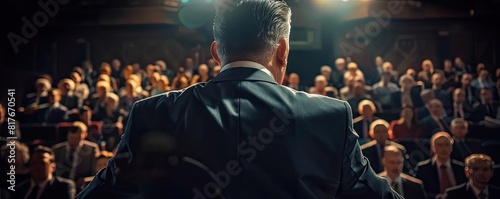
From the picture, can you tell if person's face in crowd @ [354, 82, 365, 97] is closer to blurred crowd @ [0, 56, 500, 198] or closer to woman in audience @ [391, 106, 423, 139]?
blurred crowd @ [0, 56, 500, 198]

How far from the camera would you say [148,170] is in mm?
1269

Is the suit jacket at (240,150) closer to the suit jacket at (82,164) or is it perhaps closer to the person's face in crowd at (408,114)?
the suit jacket at (82,164)

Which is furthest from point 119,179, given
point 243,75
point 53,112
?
point 53,112

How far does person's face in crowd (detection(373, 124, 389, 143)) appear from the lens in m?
6.52

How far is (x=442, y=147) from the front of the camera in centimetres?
629

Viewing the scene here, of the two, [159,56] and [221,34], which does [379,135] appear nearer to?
[221,34]

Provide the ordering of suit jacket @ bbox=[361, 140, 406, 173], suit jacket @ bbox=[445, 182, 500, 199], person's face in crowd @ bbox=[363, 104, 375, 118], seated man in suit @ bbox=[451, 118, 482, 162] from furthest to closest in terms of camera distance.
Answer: person's face in crowd @ bbox=[363, 104, 375, 118] < seated man in suit @ bbox=[451, 118, 482, 162] < suit jacket @ bbox=[361, 140, 406, 173] < suit jacket @ bbox=[445, 182, 500, 199]

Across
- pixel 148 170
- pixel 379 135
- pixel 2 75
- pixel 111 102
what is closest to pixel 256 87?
pixel 148 170

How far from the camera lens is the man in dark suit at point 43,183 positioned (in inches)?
218

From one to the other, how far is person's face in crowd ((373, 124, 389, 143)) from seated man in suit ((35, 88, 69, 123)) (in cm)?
419

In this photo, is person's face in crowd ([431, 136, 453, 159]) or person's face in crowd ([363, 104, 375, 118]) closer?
person's face in crowd ([431, 136, 453, 159])

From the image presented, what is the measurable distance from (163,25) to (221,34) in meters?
15.3

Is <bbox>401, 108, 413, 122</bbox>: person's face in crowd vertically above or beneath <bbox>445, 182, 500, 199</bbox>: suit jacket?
above

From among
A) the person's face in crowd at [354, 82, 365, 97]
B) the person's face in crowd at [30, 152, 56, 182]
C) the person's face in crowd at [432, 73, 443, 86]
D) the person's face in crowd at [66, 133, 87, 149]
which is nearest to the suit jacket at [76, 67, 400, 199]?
the person's face in crowd at [30, 152, 56, 182]
